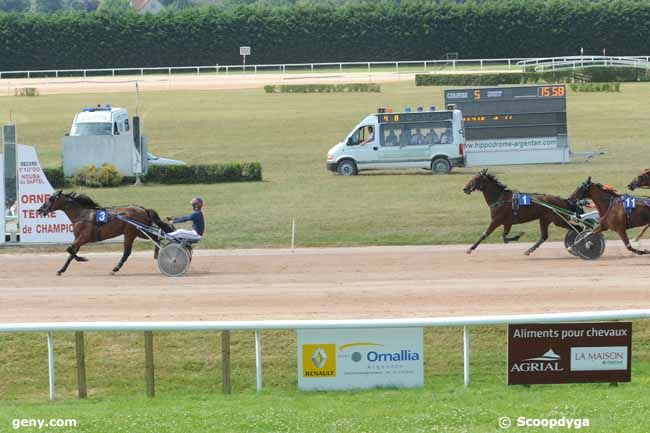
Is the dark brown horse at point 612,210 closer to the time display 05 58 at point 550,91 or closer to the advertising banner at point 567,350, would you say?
the advertising banner at point 567,350

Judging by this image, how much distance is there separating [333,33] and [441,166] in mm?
44414

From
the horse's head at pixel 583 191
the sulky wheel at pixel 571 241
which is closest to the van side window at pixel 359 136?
the sulky wheel at pixel 571 241

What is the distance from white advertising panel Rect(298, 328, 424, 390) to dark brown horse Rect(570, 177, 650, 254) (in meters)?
7.83

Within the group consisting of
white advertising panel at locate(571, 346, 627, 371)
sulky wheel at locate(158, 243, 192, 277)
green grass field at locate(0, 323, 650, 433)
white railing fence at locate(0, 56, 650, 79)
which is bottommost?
green grass field at locate(0, 323, 650, 433)

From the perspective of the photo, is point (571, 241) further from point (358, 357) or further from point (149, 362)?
point (149, 362)

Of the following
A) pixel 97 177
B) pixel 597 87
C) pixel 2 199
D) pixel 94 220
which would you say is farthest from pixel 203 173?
pixel 597 87

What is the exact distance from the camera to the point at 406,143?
32719 millimetres

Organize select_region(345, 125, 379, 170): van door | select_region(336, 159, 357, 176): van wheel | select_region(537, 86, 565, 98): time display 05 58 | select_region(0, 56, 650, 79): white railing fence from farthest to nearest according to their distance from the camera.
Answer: select_region(0, 56, 650, 79): white railing fence → select_region(537, 86, 565, 98): time display 05 58 → select_region(336, 159, 357, 176): van wheel → select_region(345, 125, 379, 170): van door

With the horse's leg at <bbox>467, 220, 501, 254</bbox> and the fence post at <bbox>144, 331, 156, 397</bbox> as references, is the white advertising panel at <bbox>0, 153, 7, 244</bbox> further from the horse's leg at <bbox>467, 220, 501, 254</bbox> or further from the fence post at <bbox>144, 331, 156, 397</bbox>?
the fence post at <bbox>144, 331, 156, 397</bbox>

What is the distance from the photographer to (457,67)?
70.9m

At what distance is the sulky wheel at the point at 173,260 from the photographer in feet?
60.1

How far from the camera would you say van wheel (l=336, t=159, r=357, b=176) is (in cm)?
3303

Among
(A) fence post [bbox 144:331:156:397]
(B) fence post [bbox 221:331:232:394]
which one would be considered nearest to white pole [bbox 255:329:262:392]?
(B) fence post [bbox 221:331:232:394]

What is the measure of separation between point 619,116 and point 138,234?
106 feet
